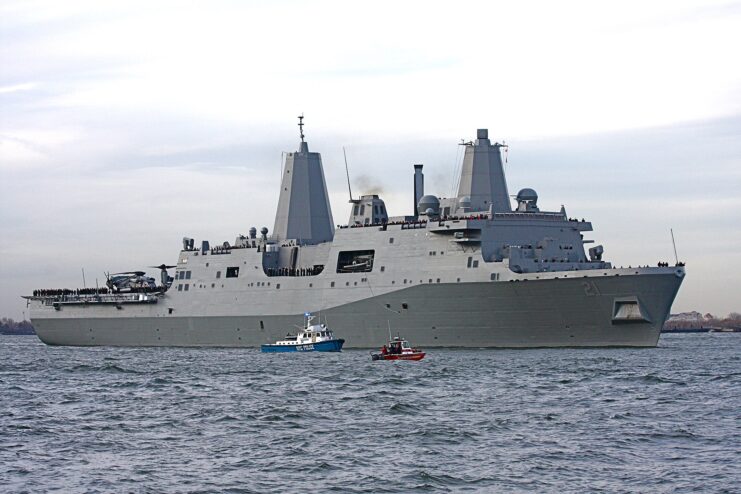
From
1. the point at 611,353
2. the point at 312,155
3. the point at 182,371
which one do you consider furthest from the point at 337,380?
the point at 312,155

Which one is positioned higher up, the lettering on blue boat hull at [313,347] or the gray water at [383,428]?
the lettering on blue boat hull at [313,347]

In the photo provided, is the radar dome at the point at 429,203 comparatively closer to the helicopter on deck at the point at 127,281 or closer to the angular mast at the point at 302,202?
the angular mast at the point at 302,202

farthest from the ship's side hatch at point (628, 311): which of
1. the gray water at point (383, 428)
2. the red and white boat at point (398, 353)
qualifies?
the red and white boat at point (398, 353)

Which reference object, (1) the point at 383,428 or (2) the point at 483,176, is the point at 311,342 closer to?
(2) the point at 483,176

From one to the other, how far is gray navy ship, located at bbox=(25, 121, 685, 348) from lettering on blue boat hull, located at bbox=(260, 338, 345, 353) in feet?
7.30

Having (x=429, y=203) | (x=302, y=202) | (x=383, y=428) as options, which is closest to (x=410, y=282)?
(x=429, y=203)

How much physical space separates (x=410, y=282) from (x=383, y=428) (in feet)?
92.4

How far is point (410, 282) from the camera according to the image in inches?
2227

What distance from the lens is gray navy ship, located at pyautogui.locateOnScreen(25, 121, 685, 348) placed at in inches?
2025

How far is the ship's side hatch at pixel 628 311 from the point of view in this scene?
50.5 metres

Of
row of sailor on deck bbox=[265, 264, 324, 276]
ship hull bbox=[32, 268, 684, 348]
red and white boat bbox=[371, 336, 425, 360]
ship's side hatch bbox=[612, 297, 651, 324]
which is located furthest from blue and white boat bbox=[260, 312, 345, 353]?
ship's side hatch bbox=[612, 297, 651, 324]

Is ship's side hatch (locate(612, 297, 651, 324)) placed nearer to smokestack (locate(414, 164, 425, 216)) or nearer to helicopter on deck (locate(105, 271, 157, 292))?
smokestack (locate(414, 164, 425, 216))

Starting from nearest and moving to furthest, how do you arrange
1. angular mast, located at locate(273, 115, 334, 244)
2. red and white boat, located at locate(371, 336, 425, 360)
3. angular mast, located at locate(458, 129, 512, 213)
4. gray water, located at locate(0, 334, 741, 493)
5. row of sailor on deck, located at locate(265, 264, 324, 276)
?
1. gray water, located at locate(0, 334, 741, 493)
2. red and white boat, located at locate(371, 336, 425, 360)
3. angular mast, located at locate(458, 129, 512, 213)
4. row of sailor on deck, located at locate(265, 264, 324, 276)
5. angular mast, located at locate(273, 115, 334, 244)

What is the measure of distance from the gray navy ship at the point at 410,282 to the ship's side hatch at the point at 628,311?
1.9 inches
